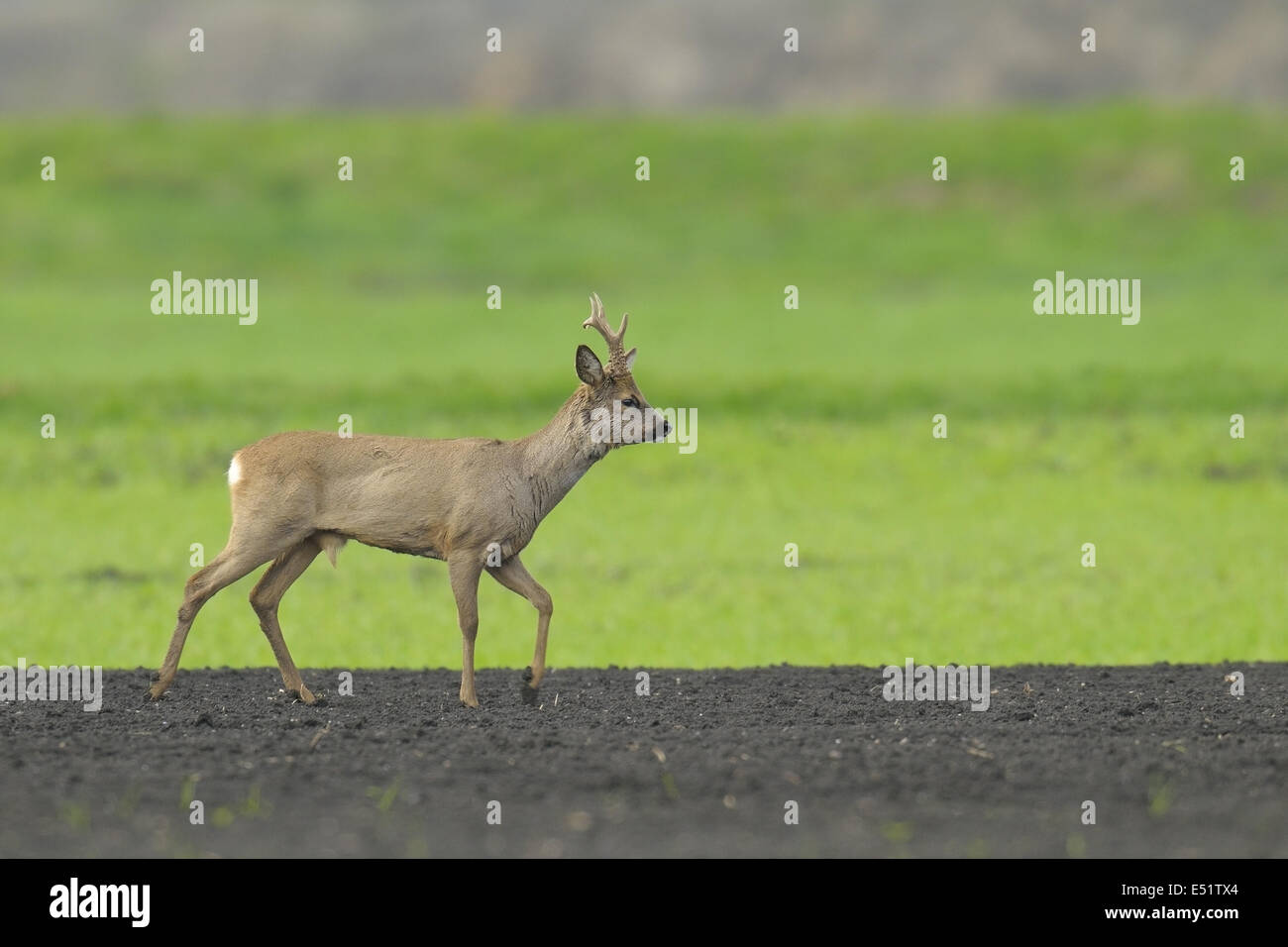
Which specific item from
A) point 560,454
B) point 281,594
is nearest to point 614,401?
point 560,454

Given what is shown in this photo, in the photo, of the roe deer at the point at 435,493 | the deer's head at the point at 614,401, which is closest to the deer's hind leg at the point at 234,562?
the roe deer at the point at 435,493

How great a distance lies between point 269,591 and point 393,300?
114 feet

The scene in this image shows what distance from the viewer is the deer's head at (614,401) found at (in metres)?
12.5

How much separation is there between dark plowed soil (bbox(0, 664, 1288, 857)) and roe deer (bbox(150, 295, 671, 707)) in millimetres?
888

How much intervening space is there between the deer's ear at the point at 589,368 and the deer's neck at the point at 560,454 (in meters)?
0.18

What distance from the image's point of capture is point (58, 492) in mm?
26828

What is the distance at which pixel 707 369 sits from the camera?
3594cm

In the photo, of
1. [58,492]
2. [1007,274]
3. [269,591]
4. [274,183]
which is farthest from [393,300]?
[269,591]

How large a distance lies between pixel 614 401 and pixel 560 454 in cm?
56

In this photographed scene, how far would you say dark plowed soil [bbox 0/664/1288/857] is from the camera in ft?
30.0

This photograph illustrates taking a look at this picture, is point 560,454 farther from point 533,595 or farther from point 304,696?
point 304,696

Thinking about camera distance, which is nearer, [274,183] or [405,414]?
[405,414]

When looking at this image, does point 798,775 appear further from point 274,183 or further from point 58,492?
point 274,183

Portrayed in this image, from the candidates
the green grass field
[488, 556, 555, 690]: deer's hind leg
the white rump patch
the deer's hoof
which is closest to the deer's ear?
[488, 556, 555, 690]: deer's hind leg
